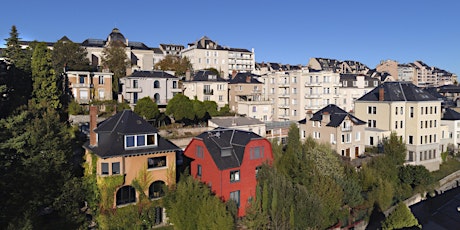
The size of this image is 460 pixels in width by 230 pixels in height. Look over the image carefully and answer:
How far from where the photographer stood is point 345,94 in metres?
68.4

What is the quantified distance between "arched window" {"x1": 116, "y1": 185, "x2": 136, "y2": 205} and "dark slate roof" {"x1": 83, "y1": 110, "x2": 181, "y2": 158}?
Result: 295 cm

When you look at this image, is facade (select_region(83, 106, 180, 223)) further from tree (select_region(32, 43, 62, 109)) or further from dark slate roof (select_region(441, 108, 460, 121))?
dark slate roof (select_region(441, 108, 460, 121))

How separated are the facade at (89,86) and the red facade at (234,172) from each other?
72.2ft

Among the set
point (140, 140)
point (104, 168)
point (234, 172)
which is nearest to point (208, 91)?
point (234, 172)

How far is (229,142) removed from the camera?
115 feet

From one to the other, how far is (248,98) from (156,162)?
34.6 metres

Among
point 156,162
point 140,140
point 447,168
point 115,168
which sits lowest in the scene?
point 447,168

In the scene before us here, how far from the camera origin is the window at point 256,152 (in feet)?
114

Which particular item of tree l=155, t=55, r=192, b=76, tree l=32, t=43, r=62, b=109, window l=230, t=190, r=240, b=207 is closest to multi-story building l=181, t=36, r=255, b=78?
tree l=155, t=55, r=192, b=76

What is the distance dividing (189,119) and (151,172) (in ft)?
65.0

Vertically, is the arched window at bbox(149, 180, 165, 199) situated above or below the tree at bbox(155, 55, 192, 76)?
below

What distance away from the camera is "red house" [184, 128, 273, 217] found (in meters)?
33.0

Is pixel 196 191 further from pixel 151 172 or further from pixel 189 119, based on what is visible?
pixel 189 119

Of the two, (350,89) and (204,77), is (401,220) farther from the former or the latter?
(350,89)
